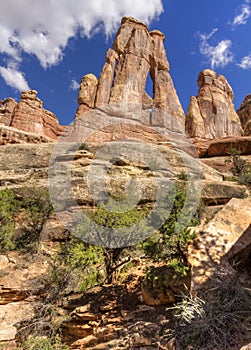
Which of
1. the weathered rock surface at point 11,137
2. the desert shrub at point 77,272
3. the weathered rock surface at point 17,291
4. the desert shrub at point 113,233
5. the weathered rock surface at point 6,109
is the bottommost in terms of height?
the weathered rock surface at point 17,291

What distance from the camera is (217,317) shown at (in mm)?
3607

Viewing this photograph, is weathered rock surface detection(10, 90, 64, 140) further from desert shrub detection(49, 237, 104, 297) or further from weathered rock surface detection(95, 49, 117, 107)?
desert shrub detection(49, 237, 104, 297)

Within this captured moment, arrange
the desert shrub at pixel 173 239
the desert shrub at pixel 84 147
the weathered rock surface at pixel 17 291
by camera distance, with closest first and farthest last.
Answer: the desert shrub at pixel 173 239, the weathered rock surface at pixel 17 291, the desert shrub at pixel 84 147

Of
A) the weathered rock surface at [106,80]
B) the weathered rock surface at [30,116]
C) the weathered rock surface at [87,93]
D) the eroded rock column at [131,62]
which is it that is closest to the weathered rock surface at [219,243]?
the weathered rock surface at [30,116]

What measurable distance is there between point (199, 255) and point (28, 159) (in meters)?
19.1

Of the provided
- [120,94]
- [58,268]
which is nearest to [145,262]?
[58,268]

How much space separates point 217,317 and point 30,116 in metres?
46.7

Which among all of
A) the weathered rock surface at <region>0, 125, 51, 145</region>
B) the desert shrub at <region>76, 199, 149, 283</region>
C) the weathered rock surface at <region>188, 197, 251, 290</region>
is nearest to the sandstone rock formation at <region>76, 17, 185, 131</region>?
the weathered rock surface at <region>0, 125, 51, 145</region>

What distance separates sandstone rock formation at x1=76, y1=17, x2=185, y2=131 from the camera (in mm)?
45875

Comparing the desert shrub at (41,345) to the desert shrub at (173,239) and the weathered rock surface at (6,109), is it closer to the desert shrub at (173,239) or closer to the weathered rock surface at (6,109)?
the desert shrub at (173,239)

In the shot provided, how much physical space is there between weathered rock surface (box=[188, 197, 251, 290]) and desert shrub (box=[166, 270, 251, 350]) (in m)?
0.26

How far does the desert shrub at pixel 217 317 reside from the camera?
11.0 ft

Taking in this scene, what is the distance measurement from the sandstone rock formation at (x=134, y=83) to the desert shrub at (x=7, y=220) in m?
33.0

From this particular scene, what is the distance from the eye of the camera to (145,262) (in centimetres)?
831
